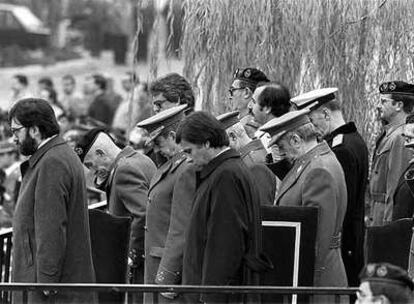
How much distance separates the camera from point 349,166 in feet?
34.3

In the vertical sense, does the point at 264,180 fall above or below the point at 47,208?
above

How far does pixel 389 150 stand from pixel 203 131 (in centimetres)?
299

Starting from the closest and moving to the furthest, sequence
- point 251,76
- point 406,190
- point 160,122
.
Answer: point 160,122, point 406,190, point 251,76

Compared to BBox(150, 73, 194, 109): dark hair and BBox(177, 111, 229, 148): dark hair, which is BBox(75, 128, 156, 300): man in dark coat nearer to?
BBox(150, 73, 194, 109): dark hair

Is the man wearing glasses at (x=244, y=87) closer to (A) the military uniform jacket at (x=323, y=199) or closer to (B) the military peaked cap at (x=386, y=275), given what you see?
(A) the military uniform jacket at (x=323, y=199)

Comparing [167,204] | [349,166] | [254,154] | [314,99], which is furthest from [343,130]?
[167,204]

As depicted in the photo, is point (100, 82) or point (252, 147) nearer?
point (252, 147)

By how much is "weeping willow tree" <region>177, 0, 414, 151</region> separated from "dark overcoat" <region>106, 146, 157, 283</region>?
2420 millimetres

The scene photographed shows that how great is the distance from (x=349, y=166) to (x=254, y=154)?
74 centimetres

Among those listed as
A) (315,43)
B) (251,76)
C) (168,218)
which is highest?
(315,43)

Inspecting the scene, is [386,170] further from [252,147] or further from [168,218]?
[168,218]

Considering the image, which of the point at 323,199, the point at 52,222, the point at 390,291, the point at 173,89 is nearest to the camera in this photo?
the point at 390,291

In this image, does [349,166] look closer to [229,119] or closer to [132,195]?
[229,119]

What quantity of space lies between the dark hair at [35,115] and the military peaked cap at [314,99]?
1.95 metres
